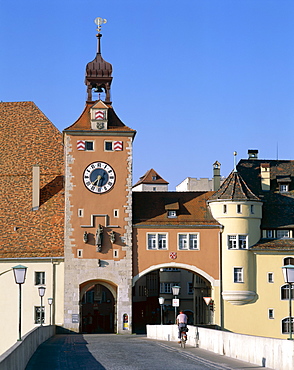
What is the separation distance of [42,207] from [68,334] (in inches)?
473

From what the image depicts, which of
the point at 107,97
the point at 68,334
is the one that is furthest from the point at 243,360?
the point at 107,97

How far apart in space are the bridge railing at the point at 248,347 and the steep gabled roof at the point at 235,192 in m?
23.2

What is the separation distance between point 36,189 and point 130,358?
37.9m

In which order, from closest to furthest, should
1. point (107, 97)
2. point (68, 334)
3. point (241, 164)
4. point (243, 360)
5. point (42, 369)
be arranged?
point (42, 369) → point (243, 360) → point (68, 334) → point (107, 97) → point (241, 164)

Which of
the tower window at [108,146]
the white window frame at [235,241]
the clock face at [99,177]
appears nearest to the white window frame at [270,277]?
the white window frame at [235,241]

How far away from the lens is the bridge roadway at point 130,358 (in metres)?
28.2

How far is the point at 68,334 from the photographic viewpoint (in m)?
60.2

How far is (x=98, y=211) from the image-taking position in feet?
206

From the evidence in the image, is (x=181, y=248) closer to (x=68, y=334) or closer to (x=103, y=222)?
(x=103, y=222)

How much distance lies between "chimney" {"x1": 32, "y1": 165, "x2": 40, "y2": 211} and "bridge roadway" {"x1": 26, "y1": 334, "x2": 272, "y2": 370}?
28.3m

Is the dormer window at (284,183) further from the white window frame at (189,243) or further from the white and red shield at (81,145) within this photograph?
the white and red shield at (81,145)

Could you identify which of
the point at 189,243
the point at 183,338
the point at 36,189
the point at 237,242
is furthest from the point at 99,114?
the point at 183,338

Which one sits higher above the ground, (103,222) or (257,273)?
(103,222)

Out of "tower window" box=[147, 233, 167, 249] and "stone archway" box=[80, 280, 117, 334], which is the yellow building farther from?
"stone archway" box=[80, 280, 117, 334]
